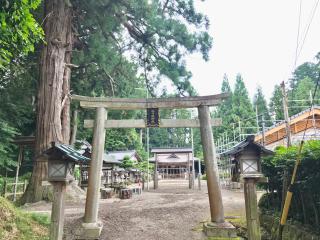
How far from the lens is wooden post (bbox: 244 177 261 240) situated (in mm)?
4379

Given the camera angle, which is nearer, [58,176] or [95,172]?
[58,176]

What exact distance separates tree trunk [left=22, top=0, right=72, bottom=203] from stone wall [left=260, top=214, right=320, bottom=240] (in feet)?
25.1

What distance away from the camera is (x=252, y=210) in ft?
14.6

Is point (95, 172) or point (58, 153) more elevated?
point (58, 153)

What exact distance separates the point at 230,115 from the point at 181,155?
1520cm

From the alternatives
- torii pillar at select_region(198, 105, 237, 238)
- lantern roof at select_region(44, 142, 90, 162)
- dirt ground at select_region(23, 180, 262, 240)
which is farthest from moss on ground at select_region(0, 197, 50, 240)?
torii pillar at select_region(198, 105, 237, 238)

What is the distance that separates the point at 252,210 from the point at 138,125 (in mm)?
3592

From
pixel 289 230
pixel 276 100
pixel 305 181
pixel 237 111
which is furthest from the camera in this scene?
pixel 237 111

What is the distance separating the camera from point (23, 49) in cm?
511

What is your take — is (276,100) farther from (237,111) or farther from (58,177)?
(58,177)

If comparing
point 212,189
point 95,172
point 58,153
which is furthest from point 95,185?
point 212,189

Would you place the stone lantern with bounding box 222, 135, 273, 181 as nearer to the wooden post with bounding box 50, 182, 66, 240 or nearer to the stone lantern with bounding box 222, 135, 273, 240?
the stone lantern with bounding box 222, 135, 273, 240

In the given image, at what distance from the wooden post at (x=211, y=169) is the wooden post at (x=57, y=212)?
3465 millimetres

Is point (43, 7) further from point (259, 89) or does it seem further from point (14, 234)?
point (259, 89)
